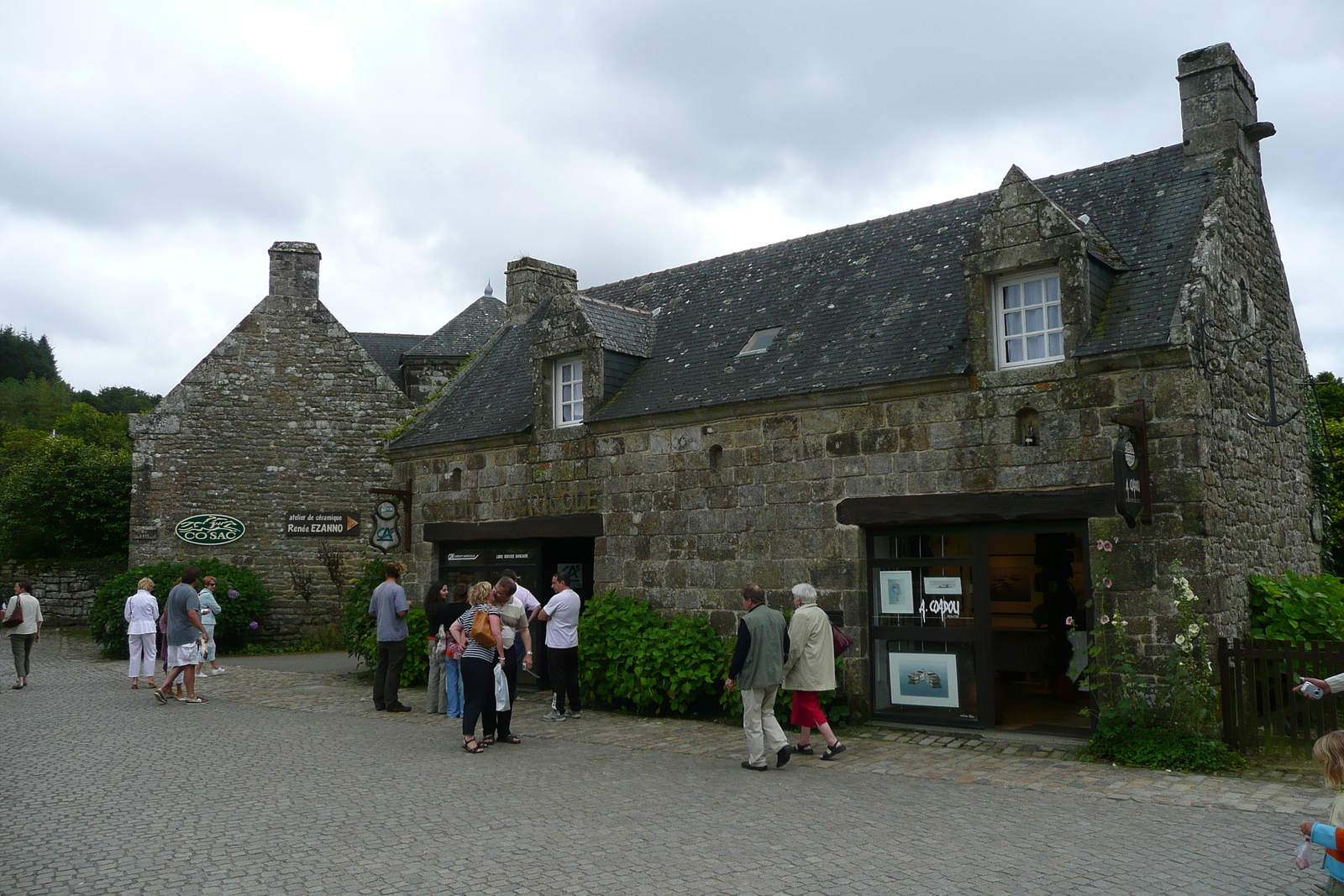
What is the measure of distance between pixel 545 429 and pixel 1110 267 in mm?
7389

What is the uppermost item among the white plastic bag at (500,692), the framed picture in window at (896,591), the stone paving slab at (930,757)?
the framed picture in window at (896,591)

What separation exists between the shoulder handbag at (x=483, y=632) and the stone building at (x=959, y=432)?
10.3 feet

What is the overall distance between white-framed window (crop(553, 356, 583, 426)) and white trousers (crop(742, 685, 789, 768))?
611cm

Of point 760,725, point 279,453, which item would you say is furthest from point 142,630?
point 760,725

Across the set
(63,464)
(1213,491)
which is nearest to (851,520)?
(1213,491)

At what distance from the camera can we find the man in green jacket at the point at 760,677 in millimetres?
8352

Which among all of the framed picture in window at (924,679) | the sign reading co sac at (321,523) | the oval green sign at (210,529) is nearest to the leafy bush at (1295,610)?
the framed picture in window at (924,679)

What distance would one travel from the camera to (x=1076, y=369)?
9.13 metres

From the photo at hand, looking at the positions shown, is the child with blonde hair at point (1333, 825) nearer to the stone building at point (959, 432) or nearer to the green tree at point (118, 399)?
the stone building at point (959, 432)

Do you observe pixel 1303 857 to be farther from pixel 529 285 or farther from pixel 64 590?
pixel 64 590

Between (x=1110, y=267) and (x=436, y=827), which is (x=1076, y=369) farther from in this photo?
(x=436, y=827)

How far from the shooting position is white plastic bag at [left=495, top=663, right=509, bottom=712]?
372 inches

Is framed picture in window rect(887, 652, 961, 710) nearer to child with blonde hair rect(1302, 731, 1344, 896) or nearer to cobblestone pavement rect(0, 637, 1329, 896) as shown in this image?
cobblestone pavement rect(0, 637, 1329, 896)

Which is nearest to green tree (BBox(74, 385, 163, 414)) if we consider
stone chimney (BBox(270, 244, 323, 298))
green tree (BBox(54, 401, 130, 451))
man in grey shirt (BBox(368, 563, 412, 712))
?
green tree (BBox(54, 401, 130, 451))
